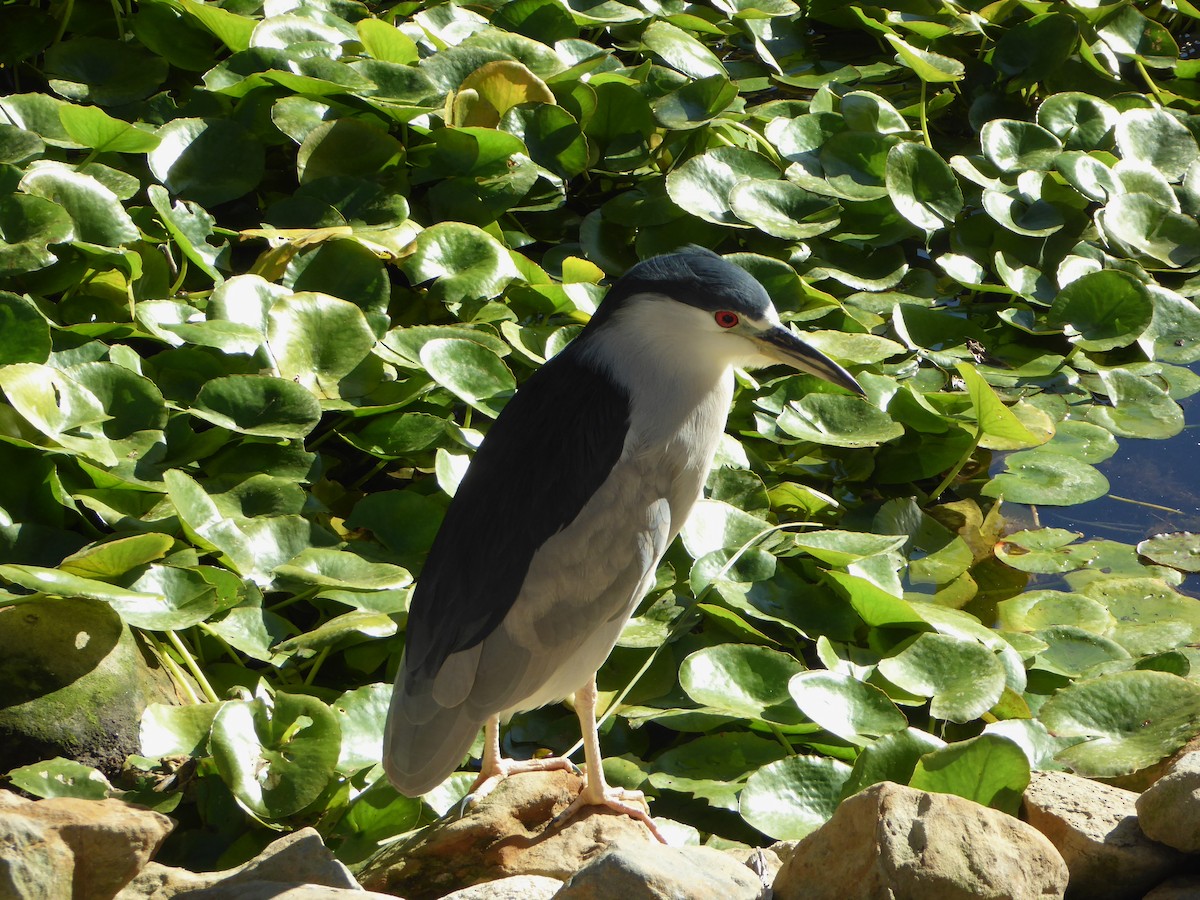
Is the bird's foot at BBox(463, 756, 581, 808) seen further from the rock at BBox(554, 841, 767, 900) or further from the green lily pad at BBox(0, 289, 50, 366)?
the green lily pad at BBox(0, 289, 50, 366)

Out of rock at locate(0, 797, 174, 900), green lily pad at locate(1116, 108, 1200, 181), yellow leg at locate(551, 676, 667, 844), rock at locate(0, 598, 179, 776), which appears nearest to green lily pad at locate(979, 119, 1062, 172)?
green lily pad at locate(1116, 108, 1200, 181)

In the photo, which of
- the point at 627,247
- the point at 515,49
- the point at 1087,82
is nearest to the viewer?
the point at 627,247

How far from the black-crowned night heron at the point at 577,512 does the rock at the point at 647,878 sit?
1.70 ft

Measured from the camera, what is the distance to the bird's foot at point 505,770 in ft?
8.70

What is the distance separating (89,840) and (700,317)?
148 centimetres

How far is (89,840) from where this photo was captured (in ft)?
6.93

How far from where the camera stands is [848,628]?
3.14 metres

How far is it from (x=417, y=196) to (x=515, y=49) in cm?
70

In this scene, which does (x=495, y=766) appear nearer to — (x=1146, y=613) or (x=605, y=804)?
(x=605, y=804)

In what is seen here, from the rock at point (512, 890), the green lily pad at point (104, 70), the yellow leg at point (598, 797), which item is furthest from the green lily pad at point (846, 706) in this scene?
the green lily pad at point (104, 70)

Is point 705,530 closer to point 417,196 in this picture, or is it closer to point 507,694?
point 507,694

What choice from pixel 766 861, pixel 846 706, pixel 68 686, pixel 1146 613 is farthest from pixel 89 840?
→ pixel 1146 613

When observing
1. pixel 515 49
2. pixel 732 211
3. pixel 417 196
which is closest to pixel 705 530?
pixel 732 211

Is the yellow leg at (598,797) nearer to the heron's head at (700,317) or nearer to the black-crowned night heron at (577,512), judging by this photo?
the black-crowned night heron at (577,512)
